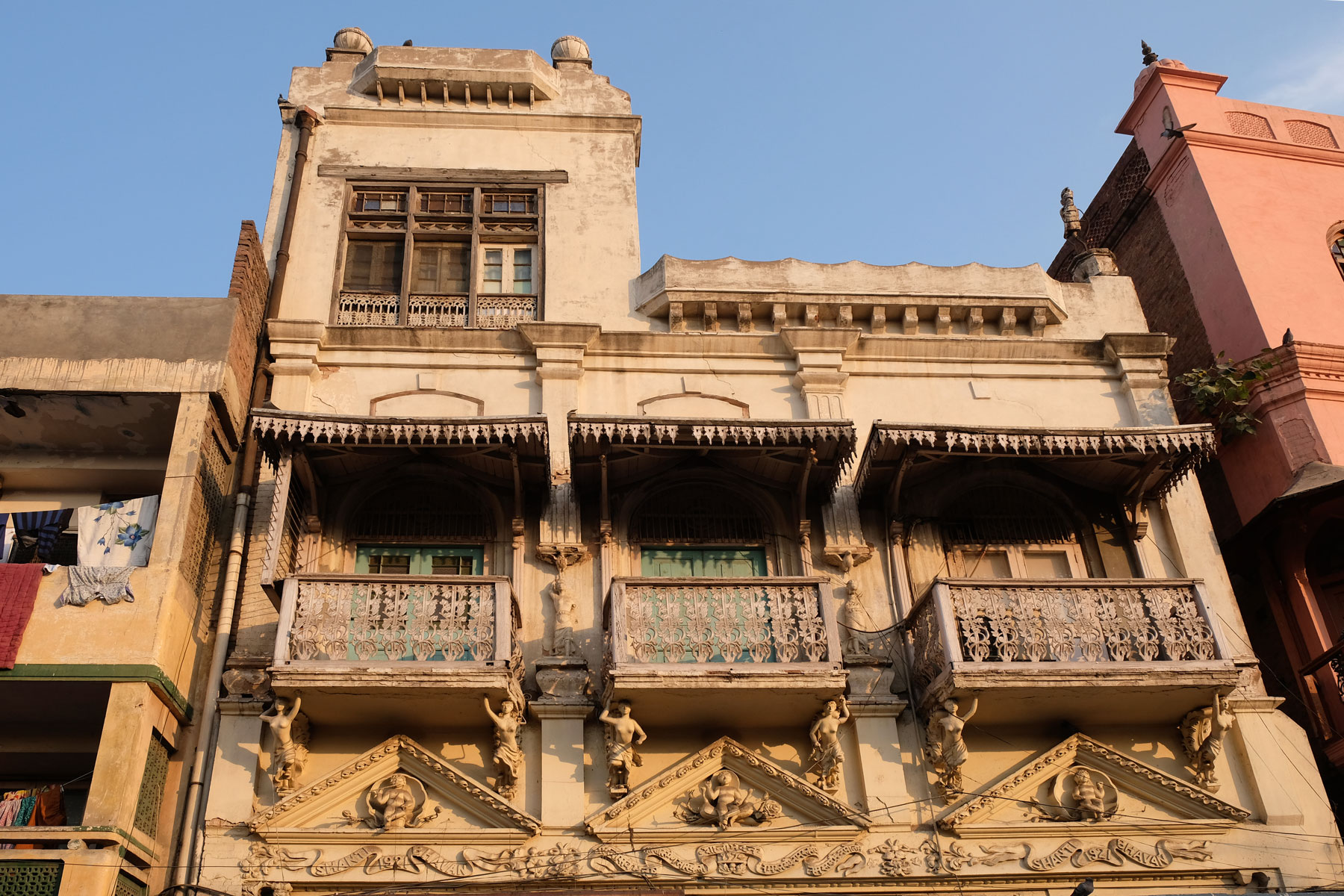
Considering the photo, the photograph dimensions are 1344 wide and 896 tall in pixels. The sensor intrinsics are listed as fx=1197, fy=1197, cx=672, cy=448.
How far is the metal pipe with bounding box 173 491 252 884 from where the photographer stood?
11.1m

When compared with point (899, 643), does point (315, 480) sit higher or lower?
higher

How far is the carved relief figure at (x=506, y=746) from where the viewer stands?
37.7 ft

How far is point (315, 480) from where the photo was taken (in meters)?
13.2

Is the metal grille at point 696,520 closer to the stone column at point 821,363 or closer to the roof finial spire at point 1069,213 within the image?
the stone column at point 821,363

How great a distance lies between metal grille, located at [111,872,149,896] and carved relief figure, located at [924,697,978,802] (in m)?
7.52

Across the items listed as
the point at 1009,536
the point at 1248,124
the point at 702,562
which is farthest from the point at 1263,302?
the point at 702,562

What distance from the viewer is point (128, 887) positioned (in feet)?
34.4

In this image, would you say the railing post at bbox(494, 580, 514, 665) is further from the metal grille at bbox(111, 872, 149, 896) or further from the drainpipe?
the metal grille at bbox(111, 872, 149, 896)

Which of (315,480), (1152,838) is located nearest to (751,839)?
(1152,838)

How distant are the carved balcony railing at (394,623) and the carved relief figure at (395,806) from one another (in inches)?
47.5

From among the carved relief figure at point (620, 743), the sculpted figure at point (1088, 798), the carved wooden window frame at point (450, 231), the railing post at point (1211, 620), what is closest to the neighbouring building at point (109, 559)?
the carved wooden window frame at point (450, 231)

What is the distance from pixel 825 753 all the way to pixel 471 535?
15.2 feet

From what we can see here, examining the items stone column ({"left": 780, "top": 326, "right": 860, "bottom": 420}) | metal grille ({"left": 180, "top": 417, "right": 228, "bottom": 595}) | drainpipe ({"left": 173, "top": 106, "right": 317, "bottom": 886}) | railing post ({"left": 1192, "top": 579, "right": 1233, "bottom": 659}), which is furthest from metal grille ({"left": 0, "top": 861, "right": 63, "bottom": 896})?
railing post ({"left": 1192, "top": 579, "right": 1233, "bottom": 659})

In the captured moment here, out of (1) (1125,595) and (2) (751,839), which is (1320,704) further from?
(2) (751,839)
